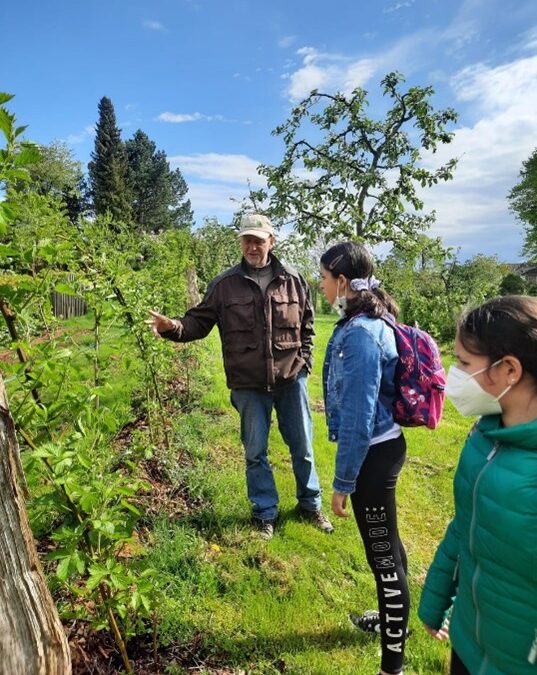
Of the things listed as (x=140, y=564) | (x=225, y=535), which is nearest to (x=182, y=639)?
(x=140, y=564)

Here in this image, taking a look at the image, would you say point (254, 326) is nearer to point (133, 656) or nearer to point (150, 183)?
point (133, 656)

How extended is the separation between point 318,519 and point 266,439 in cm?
77

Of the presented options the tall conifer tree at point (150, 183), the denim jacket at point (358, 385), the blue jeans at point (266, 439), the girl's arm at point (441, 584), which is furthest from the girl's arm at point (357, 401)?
the tall conifer tree at point (150, 183)

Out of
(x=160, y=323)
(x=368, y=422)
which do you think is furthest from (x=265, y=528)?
(x=368, y=422)

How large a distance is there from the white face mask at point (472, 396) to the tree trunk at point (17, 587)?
1287 mm

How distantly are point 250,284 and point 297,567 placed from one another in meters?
1.93

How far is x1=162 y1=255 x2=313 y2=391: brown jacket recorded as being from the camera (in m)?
3.32

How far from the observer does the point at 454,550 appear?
1633 mm

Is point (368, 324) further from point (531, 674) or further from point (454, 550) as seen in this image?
point (531, 674)

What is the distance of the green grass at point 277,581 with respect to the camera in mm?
2422

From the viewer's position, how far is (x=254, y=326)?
3338 millimetres

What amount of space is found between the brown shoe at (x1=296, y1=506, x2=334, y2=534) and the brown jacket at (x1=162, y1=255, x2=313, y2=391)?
1.09 metres

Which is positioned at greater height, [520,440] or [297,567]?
[520,440]

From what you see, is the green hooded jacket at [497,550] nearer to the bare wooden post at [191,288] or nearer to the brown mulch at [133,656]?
the brown mulch at [133,656]
